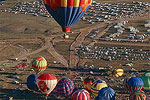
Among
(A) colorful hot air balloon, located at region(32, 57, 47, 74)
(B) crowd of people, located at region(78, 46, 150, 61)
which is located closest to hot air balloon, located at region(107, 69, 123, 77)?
(B) crowd of people, located at region(78, 46, 150, 61)

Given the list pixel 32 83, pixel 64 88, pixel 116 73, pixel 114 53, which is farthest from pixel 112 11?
pixel 64 88

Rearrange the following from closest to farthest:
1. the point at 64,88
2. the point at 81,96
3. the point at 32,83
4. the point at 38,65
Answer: the point at 81,96, the point at 64,88, the point at 32,83, the point at 38,65

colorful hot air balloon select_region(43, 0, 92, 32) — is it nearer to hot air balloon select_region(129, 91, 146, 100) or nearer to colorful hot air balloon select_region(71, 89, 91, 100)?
colorful hot air balloon select_region(71, 89, 91, 100)

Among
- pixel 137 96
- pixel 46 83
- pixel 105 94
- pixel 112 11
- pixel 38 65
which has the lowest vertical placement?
pixel 137 96

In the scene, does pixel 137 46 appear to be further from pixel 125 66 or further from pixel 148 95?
pixel 148 95

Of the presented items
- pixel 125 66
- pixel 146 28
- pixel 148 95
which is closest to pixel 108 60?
pixel 125 66

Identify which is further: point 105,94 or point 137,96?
point 137,96

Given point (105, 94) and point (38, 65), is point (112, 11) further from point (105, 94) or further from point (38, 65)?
point (105, 94)
